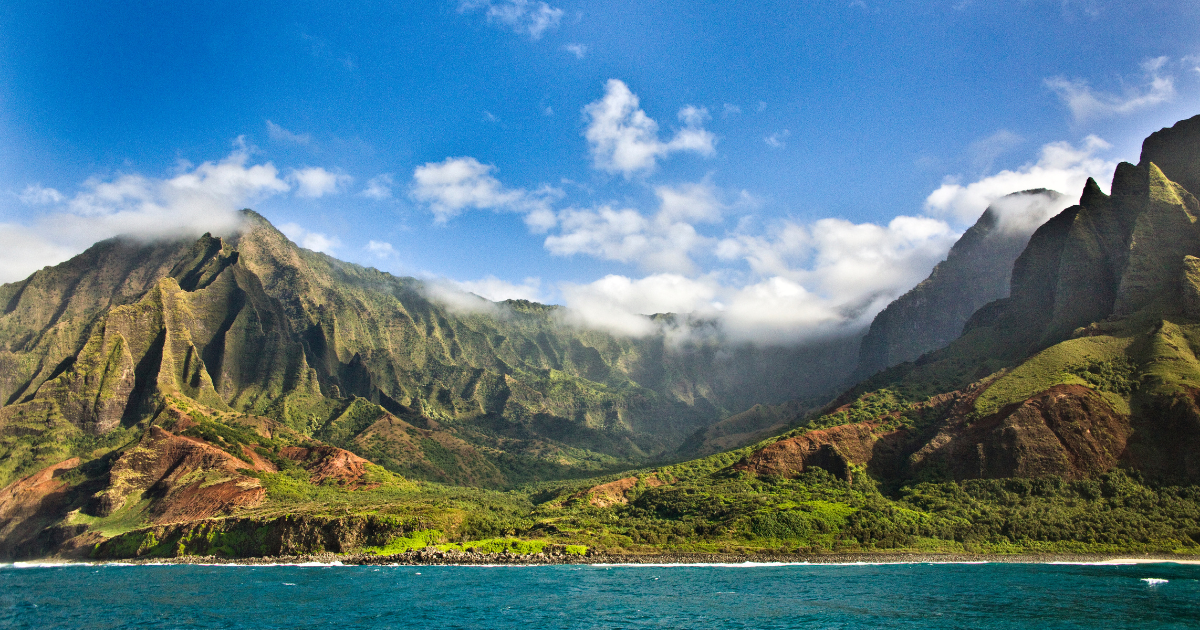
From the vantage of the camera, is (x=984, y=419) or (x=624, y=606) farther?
(x=984, y=419)

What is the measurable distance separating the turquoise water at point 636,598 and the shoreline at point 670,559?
8245 mm

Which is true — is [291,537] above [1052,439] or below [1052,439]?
below

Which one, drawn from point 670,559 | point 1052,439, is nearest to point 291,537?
point 670,559

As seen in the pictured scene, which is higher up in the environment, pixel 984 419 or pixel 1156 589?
pixel 984 419

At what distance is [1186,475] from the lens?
157 meters

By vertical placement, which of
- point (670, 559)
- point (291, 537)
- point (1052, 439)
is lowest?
point (670, 559)

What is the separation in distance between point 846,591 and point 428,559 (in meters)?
107

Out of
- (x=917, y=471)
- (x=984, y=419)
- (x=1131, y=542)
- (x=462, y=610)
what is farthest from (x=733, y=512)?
(x=462, y=610)

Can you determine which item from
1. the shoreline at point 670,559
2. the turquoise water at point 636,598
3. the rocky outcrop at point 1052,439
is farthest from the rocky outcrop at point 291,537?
the rocky outcrop at point 1052,439

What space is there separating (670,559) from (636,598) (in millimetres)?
57157

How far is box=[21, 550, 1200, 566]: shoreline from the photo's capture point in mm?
143625

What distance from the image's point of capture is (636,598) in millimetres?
111938

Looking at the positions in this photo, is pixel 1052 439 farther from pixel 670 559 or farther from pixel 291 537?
pixel 291 537

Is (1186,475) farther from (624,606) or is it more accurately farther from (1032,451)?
(624,606)
